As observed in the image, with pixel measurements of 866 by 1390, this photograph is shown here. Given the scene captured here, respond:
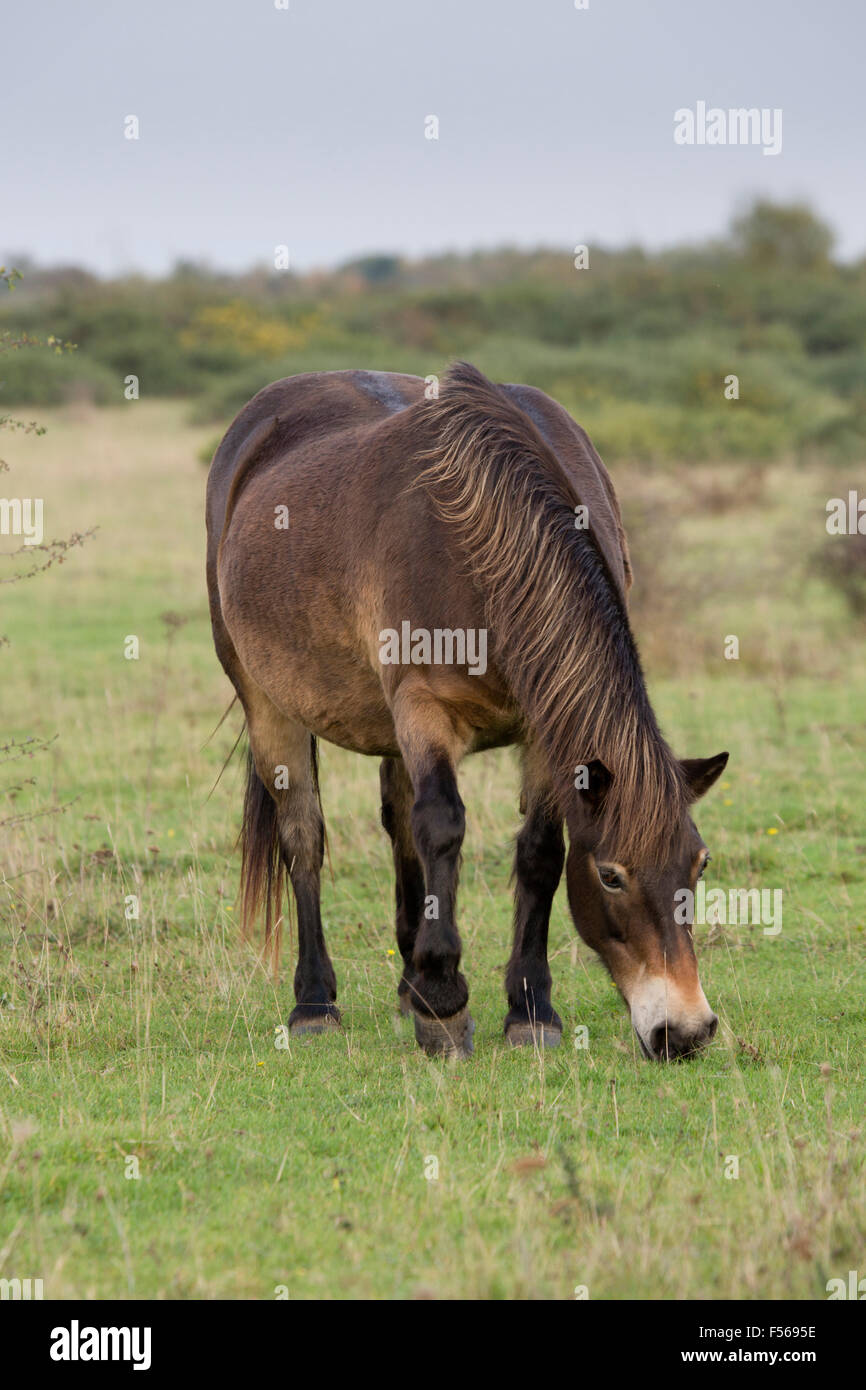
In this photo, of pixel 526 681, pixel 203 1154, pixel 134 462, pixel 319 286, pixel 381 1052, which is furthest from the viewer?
pixel 319 286

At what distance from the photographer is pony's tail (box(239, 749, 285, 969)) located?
6504 millimetres

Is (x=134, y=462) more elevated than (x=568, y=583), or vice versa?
(x=134, y=462)

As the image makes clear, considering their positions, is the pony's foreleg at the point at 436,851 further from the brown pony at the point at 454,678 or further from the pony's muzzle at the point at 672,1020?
the pony's muzzle at the point at 672,1020

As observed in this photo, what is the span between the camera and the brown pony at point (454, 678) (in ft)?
15.1

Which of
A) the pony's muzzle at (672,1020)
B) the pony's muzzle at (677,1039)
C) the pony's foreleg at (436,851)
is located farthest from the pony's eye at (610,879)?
the pony's foreleg at (436,851)

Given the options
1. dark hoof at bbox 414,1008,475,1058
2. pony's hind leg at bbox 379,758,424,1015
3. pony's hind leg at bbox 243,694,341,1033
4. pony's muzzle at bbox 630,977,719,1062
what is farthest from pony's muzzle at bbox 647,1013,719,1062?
pony's hind leg at bbox 243,694,341,1033

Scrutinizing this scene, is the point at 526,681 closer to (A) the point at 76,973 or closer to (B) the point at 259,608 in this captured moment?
(B) the point at 259,608

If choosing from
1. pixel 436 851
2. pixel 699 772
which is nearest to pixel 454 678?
pixel 436 851

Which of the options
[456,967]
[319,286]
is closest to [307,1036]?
[456,967]

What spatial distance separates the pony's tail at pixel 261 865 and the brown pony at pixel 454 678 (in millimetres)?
13

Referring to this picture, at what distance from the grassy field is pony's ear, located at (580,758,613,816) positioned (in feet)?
2.96
